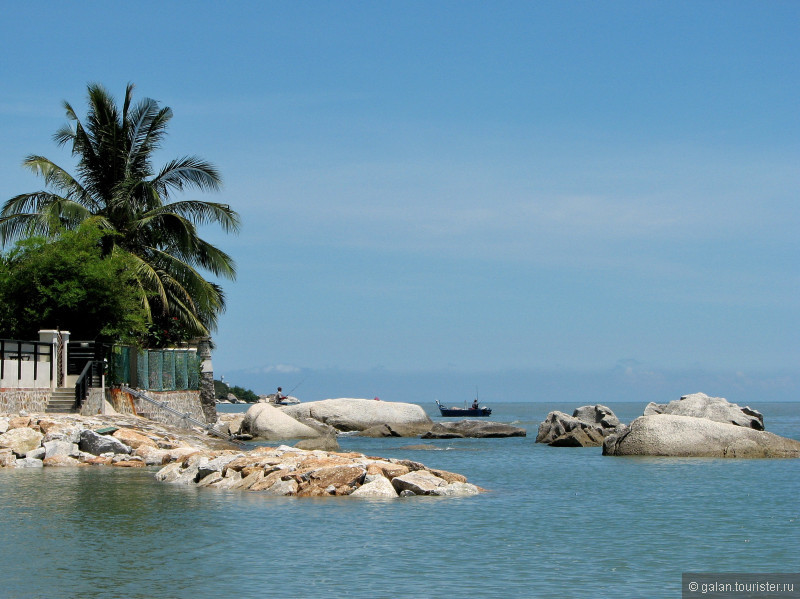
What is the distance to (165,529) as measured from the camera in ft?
49.0

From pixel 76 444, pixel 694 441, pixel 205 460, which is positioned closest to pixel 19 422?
pixel 76 444

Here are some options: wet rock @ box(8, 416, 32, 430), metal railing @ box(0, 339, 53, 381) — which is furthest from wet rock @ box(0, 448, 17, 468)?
metal railing @ box(0, 339, 53, 381)

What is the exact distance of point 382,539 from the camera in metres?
14.3

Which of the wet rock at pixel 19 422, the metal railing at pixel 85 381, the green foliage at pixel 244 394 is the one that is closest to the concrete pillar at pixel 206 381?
the metal railing at pixel 85 381

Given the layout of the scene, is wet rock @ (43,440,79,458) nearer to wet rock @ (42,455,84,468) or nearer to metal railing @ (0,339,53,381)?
wet rock @ (42,455,84,468)

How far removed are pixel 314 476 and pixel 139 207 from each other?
63.2 feet

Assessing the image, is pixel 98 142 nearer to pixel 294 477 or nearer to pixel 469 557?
pixel 294 477

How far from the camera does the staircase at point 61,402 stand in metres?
29.3

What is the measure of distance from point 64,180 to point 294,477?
20372 mm

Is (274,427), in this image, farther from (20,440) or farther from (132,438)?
(20,440)

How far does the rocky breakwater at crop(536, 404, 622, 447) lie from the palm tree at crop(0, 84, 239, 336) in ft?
48.6

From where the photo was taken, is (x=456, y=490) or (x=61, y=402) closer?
(x=456, y=490)

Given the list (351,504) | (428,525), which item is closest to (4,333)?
(351,504)

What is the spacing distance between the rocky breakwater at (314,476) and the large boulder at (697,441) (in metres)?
10.6
